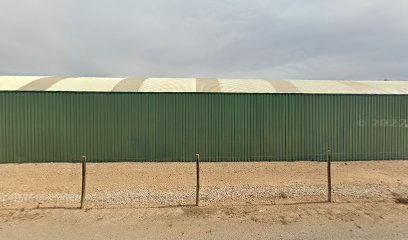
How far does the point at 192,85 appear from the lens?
1452cm

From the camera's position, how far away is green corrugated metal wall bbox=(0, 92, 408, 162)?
12.8 metres

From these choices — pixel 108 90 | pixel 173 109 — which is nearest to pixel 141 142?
pixel 173 109

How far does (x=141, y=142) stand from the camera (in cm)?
1318

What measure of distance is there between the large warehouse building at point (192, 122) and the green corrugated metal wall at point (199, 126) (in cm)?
5

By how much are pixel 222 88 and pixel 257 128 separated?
9.17 ft

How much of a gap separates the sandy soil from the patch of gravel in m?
0.03

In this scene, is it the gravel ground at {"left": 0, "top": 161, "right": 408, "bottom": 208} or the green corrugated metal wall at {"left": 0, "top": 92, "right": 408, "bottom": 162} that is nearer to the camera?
the gravel ground at {"left": 0, "top": 161, "right": 408, "bottom": 208}

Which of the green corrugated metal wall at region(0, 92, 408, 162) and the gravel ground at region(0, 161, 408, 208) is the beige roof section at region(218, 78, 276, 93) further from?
the gravel ground at region(0, 161, 408, 208)

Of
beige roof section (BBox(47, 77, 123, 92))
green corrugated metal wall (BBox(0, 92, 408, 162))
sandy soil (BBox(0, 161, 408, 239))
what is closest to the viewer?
sandy soil (BBox(0, 161, 408, 239))

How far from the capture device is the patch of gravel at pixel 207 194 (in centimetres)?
699

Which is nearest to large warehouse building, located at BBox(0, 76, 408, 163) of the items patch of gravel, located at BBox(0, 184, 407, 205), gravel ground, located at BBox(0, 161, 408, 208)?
gravel ground, located at BBox(0, 161, 408, 208)

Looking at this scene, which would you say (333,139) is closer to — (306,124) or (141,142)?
(306,124)

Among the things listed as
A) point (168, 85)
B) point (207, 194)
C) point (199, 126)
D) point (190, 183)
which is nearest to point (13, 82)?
point (168, 85)

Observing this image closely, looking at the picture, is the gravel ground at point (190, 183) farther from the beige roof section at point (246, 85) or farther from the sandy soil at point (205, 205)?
the beige roof section at point (246, 85)
